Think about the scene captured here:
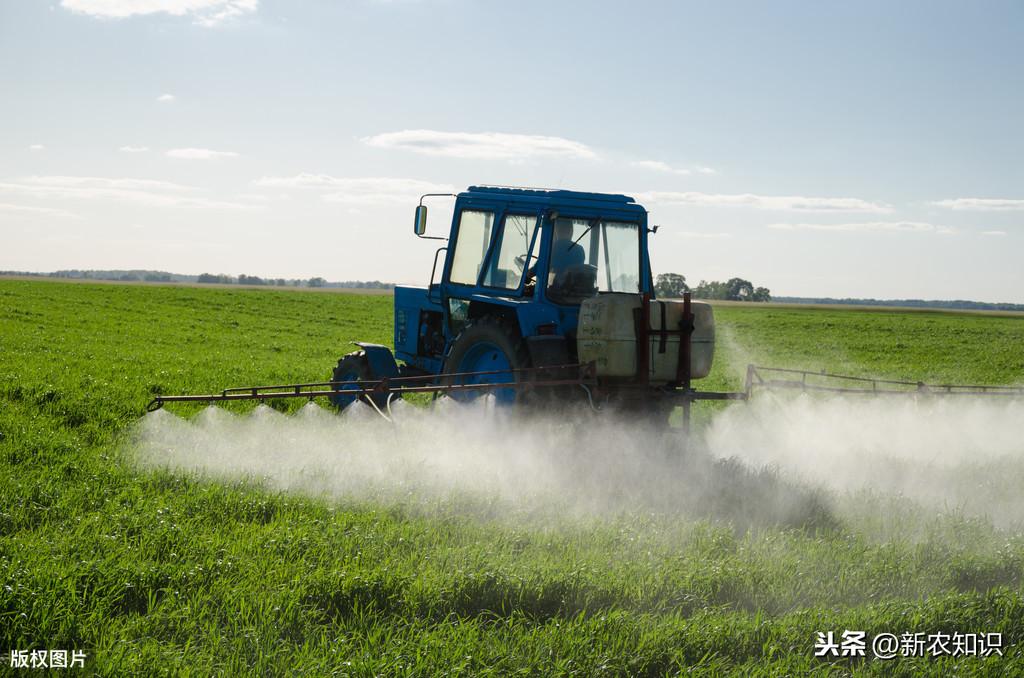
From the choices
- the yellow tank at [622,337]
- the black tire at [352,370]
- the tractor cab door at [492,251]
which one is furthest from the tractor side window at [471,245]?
the yellow tank at [622,337]

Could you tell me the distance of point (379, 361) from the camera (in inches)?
384

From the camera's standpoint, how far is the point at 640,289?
8.98 m

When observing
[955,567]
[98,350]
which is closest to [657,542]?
[955,567]

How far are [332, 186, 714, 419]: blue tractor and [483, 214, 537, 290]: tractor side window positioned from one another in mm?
10

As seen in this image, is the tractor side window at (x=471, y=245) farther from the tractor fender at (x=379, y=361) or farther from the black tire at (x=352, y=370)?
the black tire at (x=352, y=370)

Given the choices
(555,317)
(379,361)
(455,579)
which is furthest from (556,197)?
(455,579)

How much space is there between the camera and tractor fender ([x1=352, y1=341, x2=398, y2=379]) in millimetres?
9734

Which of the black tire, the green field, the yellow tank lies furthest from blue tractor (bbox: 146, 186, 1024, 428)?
the green field

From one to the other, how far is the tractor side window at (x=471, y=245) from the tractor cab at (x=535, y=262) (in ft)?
0.03

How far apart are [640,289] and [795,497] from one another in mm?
3071

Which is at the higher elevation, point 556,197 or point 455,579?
point 556,197

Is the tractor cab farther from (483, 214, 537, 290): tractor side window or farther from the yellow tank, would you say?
the yellow tank

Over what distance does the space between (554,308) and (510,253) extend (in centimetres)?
98

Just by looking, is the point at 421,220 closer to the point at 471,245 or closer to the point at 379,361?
the point at 471,245
